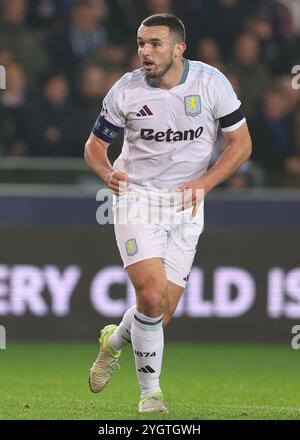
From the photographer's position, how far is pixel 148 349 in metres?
7.45

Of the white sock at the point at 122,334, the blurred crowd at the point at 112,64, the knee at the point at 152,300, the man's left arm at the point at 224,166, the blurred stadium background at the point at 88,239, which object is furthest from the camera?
the blurred crowd at the point at 112,64

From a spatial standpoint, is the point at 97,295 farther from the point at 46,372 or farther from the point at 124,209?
the point at 124,209

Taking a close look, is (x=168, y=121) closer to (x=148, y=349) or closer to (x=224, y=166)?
(x=224, y=166)

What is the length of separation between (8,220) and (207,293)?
2.02 m

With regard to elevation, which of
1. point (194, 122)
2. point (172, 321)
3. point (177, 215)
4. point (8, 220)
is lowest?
point (172, 321)

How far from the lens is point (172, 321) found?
12008 millimetres

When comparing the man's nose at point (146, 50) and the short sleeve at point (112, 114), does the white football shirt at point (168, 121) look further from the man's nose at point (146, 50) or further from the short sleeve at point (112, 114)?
the man's nose at point (146, 50)

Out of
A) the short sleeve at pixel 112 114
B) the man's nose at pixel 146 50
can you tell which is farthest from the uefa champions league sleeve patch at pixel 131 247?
the man's nose at pixel 146 50

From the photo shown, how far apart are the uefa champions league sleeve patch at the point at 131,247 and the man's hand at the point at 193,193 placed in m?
0.37

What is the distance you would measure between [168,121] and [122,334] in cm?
142

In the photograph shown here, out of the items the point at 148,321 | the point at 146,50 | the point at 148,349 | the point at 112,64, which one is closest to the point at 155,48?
the point at 146,50

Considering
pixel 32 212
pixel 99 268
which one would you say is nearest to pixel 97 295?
pixel 99 268

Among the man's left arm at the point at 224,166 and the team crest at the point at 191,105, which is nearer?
the man's left arm at the point at 224,166

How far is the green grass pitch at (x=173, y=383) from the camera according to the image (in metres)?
7.42
